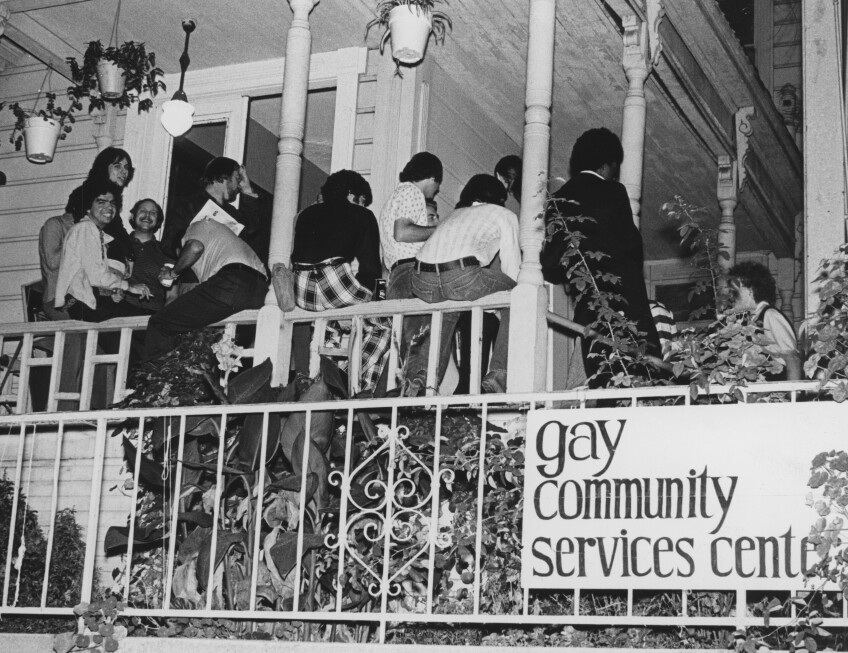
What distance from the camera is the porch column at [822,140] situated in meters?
5.55

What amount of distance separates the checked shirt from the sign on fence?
1.93 metres

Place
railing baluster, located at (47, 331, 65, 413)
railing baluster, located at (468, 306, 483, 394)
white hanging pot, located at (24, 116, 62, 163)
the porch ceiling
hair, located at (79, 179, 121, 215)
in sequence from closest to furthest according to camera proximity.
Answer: railing baluster, located at (468, 306, 483, 394)
railing baluster, located at (47, 331, 65, 413)
hair, located at (79, 179, 121, 215)
the porch ceiling
white hanging pot, located at (24, 116, 62, 163)

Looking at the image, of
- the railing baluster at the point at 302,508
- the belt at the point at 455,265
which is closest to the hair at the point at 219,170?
the belt at the point at 455,265

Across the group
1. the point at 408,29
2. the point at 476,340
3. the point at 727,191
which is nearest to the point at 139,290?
the point at 408,29

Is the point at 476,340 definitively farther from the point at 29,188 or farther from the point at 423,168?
the point at 29,188

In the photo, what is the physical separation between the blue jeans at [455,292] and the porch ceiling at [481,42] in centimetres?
290

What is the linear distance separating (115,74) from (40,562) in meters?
4.23

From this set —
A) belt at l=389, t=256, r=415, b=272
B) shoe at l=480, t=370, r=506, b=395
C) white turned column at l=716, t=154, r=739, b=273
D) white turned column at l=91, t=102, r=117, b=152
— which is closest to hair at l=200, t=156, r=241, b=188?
belt at l=389, t=256, r=415, b=272

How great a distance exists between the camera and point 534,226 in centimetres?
626

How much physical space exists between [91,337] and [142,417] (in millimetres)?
1800

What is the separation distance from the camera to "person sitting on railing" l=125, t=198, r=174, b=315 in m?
8.05

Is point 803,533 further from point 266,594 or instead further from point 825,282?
point 266,594

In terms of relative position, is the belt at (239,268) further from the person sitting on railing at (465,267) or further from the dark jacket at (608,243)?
the dark jacket at (608,243)

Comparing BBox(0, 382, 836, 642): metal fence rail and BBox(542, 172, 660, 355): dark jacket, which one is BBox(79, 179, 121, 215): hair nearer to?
BBox(0, 382, 836, 642): metal fence rail
